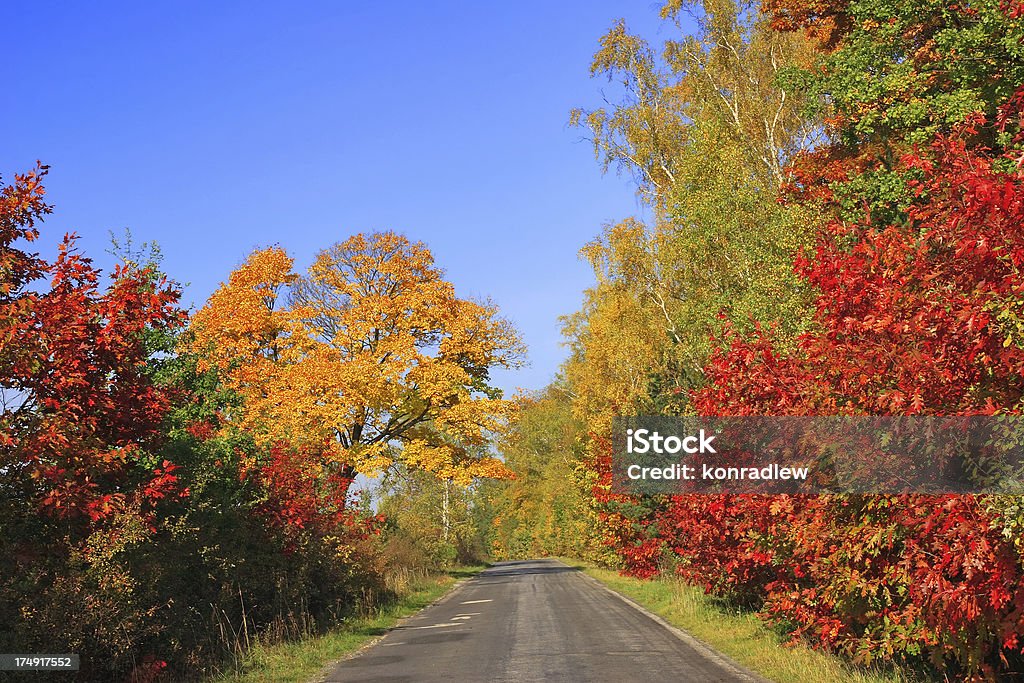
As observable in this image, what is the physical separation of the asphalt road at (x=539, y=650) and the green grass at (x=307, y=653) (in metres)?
0.43

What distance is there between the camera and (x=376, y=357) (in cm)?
3350

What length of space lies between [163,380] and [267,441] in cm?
233

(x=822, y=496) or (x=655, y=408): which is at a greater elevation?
(x=655, y=408)

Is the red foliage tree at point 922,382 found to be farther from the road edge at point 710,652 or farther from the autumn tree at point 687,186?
the autumn tree at point 687,186

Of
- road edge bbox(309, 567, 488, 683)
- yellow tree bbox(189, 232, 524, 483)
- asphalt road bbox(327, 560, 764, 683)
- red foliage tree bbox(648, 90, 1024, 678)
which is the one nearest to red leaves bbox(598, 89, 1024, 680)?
red foliage tree bbox(648, 90, 1024, 678)

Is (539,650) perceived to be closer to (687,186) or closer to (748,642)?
(748,642)

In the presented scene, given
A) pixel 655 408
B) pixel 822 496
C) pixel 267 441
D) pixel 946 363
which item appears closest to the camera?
pixel 946 363

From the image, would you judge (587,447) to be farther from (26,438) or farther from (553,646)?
(26,438)

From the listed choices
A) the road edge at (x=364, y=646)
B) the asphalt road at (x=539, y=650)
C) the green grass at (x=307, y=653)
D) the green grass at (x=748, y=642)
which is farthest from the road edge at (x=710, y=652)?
the green grass at (x=307, y=653)

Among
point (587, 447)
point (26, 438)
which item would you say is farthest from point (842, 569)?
point (587, 447)

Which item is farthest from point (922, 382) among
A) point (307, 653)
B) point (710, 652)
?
point (307, 653)

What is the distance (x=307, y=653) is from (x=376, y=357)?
58.5 feet

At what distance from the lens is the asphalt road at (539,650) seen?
41.8 ft

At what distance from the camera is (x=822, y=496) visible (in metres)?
10.2
